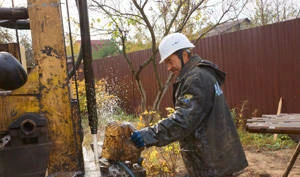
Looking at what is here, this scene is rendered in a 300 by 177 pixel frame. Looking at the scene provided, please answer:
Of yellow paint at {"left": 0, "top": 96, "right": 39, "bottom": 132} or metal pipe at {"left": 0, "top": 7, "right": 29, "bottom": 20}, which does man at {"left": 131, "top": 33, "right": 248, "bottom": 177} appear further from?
metal pipe at {"left": 0, "top": 7, "right": 29, "bottom": 20}

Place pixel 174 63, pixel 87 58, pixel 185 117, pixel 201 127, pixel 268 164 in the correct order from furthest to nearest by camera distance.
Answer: pixel 268 164 < pixel 174 63 < pixel 201 127 < pixel 185 117 < pixel 87 58

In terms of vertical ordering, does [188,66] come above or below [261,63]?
below

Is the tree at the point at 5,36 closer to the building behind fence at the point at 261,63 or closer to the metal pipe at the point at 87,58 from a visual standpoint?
the metal pipe at the point at 87,58

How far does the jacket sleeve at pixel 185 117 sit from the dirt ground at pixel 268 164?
3463 mm

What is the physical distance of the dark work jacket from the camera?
262 centimetres

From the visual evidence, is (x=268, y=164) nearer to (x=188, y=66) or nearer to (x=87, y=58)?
(x=188, y=66)

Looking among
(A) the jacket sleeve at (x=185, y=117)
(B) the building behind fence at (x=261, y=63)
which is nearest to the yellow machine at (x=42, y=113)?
(A) the jacket sleeve at (x=185, y=117)

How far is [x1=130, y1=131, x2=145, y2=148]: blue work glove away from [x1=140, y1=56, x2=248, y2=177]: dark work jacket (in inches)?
1.1

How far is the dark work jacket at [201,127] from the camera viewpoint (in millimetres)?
2623

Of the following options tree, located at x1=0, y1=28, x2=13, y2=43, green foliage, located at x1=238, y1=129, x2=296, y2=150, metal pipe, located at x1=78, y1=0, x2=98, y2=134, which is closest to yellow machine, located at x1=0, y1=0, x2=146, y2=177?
metal pipe, located at x1=78, y1=0, x2=98, y2=134

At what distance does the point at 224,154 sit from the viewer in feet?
9.17

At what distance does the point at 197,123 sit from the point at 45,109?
50.0 inches

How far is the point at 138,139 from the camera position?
2621mm

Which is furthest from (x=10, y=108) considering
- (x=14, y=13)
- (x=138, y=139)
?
(x=138, y=139)
